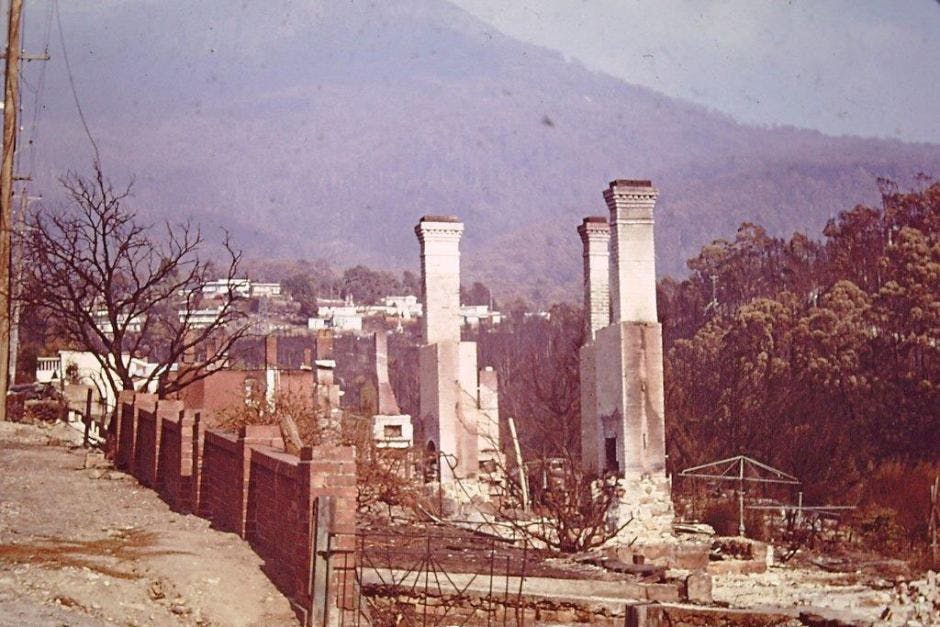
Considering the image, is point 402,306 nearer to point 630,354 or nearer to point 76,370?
point 76,370

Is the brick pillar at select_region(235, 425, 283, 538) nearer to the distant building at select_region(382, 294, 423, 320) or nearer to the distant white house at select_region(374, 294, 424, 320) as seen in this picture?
the distant building at select_region(382, 294, 423, 320)

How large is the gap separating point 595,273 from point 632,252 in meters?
4.58

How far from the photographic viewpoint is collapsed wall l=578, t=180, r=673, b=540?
2600 cm

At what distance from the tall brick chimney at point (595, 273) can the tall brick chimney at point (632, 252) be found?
3.95 metres

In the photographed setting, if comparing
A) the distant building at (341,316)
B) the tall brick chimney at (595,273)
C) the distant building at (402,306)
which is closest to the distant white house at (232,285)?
the tall brick chimney at (595,273)

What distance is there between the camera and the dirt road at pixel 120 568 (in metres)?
10.6

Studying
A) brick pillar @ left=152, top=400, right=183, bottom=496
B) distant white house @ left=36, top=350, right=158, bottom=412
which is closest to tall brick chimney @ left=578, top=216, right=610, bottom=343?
brick pillar @ left=152, top=400, right=183, bottom=496

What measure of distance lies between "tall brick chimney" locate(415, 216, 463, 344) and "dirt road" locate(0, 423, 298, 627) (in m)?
13.0

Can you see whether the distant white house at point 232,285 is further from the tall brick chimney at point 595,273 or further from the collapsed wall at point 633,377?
the tall brick chimney at point 595,273

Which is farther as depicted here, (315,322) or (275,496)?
(315,322)

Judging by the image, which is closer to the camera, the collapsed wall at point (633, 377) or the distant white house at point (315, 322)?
the collapsed wall at point (633, 377)

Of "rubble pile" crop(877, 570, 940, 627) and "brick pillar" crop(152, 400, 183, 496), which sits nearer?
"rubble pile" crop(877, 570, 940, 627)

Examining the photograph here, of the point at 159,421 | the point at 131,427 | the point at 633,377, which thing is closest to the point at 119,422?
the point at 131,427

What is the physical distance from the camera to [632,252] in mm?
26781
